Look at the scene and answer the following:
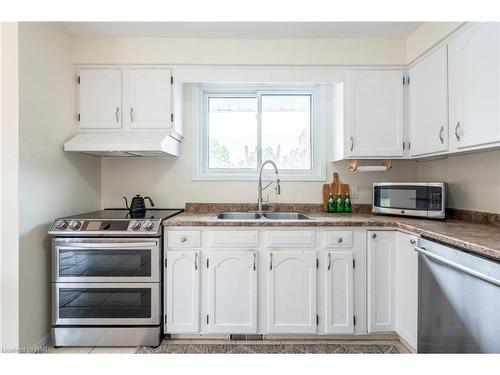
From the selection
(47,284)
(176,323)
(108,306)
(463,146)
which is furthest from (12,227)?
(463,146)

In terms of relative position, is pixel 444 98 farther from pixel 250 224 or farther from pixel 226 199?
pixel 226 199

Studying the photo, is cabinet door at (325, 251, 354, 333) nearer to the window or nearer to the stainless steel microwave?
the stainless steel microwave

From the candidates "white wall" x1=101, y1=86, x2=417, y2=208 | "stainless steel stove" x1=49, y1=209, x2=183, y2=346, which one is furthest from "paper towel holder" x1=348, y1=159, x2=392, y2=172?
"stainless steel stove" x1=49, y1=209, x2=183, y2=346

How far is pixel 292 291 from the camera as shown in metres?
1.96

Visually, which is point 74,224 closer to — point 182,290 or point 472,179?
point 182,290

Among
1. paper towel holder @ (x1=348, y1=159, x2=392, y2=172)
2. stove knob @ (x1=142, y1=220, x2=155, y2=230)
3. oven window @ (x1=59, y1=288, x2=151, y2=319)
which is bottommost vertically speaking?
oven window @ (x1=59, y1=288, x2=151, y2=319)

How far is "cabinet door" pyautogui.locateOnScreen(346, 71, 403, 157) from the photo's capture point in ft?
7.39

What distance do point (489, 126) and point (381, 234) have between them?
35.1 inches

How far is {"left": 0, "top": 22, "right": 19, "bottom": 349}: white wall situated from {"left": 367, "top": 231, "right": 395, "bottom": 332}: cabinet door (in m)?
2.31

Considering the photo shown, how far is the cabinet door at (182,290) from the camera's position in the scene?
6.41 feet

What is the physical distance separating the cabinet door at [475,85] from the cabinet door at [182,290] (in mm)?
1877

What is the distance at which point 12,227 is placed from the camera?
1694mm

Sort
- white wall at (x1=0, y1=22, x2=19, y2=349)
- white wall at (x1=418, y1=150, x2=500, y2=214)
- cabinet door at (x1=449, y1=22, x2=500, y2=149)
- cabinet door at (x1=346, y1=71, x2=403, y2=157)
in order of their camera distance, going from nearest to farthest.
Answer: cabinet door at (x1=449, y1=22, x2=500, y2=149) < white wall at (x1=0, y1=22, x2=19, y2=349) < white wall at (x1=418, y1=150, x2=500, y2=214) < cabinet door at (x1=346, y1=71, x2=403, y2=157)

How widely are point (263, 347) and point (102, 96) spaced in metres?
2.31
